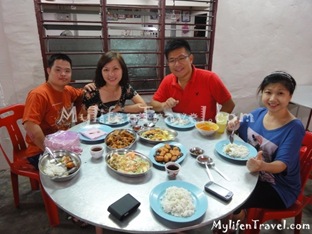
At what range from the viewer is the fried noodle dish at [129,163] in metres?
1.23

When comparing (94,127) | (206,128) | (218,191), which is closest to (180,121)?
(206,128)

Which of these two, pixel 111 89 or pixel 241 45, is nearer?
pixel 111 89

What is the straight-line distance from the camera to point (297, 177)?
143 cm

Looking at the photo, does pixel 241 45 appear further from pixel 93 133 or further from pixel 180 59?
pixel 93 133

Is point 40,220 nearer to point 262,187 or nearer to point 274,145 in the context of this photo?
point 262,187

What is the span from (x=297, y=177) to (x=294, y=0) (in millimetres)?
2937

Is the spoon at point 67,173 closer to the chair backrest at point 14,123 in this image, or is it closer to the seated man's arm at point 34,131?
the seated man's arm at point 34,131

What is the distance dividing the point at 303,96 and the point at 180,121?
2.20 m

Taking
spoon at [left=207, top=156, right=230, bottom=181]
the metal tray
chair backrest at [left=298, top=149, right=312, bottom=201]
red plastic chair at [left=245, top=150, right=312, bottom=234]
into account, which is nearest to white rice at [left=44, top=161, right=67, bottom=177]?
the metal tray

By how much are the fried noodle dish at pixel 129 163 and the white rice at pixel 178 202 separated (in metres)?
0.23

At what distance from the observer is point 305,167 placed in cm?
156

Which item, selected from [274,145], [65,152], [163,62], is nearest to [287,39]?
[163,62]

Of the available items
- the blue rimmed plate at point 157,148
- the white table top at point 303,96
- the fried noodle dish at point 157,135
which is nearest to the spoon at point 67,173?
the blue rimmed plate at point 157,148

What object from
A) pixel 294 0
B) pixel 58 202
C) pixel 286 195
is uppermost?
pixel 294 0
